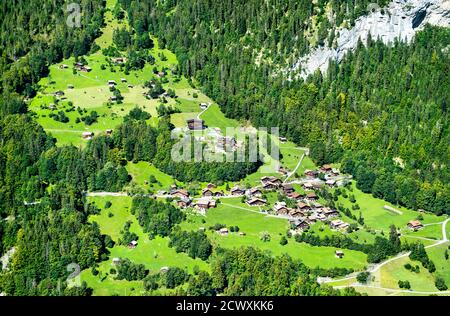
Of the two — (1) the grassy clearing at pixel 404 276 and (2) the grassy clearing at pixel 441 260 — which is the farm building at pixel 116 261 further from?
(2) the grassy clearing at pixel 441 260

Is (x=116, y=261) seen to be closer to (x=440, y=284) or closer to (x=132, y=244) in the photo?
(x=132, y=244)

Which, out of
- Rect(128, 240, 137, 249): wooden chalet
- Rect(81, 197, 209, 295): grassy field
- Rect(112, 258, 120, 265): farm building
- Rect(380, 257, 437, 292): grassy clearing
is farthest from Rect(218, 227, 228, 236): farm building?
Rect(380, 257, 437, 292): grassy clearing

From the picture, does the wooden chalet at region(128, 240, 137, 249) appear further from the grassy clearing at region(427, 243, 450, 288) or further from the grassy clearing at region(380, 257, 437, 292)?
the grassy clearing at region(427, 243, 450, 288)

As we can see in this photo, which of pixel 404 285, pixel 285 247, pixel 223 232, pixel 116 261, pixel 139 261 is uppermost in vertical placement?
pixel 223 232

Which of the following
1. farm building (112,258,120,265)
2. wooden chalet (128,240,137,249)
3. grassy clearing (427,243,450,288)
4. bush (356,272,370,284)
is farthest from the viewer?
wooden chalet (128,240,137,249)

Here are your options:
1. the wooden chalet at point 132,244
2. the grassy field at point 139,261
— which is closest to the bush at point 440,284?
the grassy field at point 139,261

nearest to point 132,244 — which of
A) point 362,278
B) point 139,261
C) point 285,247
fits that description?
point 139,261

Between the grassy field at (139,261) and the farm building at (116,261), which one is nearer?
the grassy field at (139,261)

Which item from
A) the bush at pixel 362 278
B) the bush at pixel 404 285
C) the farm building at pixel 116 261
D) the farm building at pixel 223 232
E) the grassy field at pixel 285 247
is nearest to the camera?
the bush at pixel 362 278

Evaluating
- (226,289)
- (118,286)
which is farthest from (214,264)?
(118,286)

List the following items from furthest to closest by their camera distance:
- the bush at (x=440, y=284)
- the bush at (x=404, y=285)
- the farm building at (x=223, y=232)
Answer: the farm building at (x=223, y=232) < the bush at (x=440, y=284) < the bush at (x=404, y=285)
